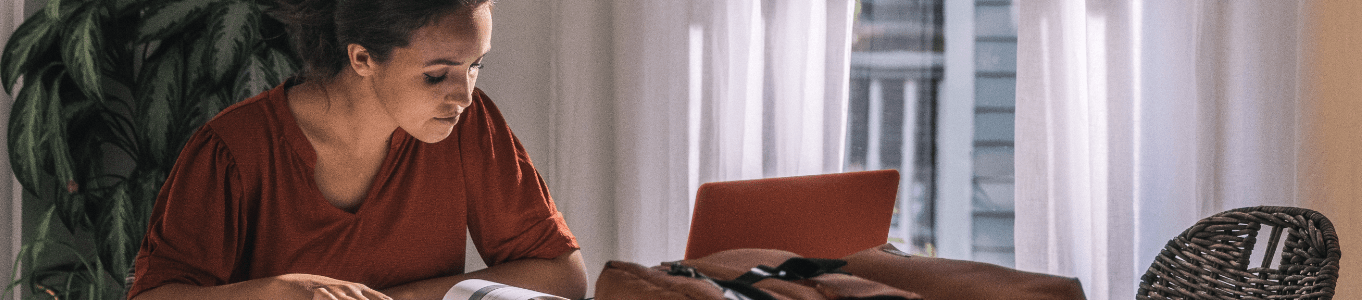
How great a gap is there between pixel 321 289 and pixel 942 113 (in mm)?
1979

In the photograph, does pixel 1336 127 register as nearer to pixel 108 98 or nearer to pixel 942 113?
pixel 942 113

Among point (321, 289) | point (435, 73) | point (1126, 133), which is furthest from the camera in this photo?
point (1126, 133)

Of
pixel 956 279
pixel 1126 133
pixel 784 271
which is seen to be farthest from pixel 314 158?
pixel 1126 133

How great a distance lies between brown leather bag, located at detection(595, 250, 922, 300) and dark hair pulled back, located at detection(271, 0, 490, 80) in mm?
505

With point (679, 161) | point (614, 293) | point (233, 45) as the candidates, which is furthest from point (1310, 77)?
point (233, 45)

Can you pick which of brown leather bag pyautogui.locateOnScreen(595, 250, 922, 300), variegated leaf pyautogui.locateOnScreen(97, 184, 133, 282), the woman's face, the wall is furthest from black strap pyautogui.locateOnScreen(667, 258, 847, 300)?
the wall

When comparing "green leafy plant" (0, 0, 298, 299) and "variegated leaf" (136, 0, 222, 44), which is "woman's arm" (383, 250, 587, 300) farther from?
"variegated leaf" (136, 0, 222, 44)

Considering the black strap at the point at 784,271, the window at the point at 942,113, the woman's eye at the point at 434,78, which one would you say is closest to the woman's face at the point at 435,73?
the woman's eye at the point at 434,78

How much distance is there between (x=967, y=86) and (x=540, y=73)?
4.31 feet

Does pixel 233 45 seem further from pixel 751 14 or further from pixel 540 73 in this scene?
pixel 751 14

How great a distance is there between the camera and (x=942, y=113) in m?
2.50

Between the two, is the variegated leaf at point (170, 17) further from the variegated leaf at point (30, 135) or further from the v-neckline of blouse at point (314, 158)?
the v-neckline of blouse at point (314, 158)

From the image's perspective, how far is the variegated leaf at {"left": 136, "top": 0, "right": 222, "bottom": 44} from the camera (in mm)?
1989

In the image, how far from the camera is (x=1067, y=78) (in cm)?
234
